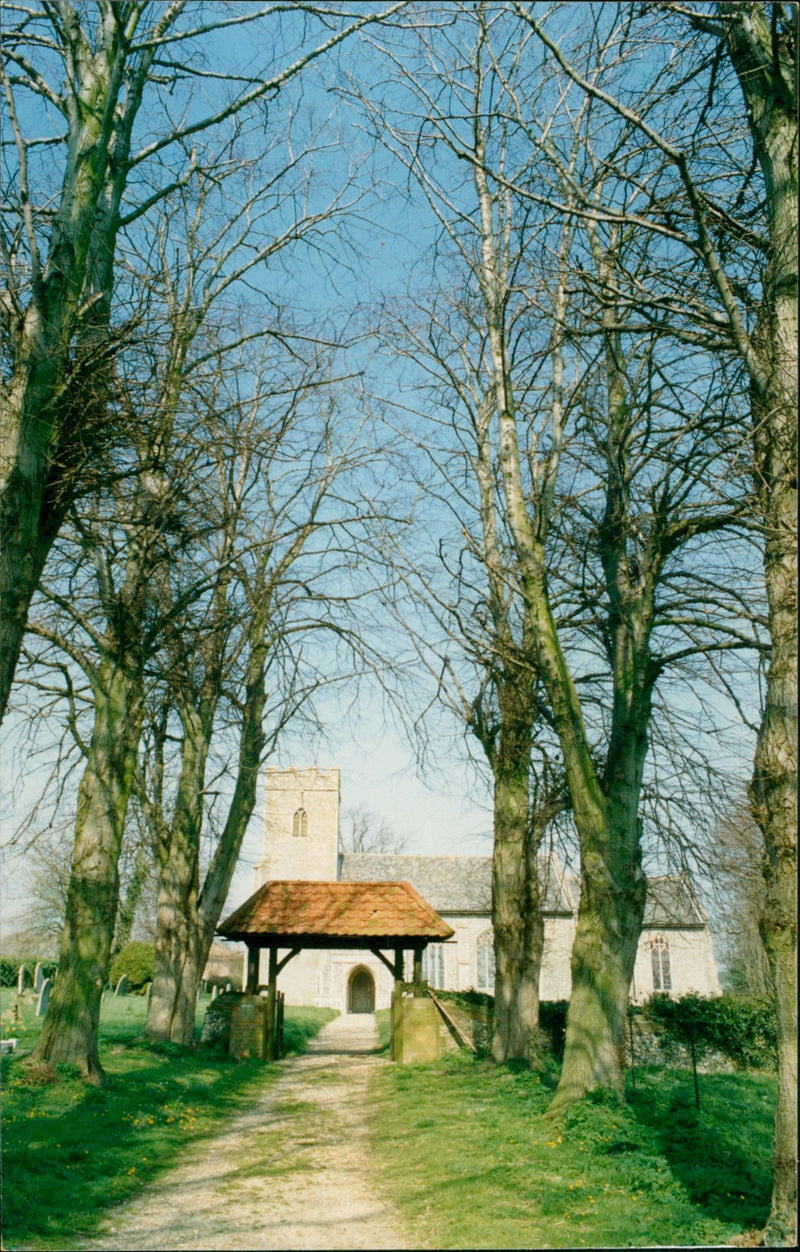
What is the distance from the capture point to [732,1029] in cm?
2286

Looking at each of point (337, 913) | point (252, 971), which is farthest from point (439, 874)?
point (252, 971)

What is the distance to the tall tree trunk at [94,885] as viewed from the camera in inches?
396

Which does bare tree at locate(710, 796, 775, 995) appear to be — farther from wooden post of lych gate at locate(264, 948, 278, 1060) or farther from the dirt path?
wooden post of lych gate at locate(264, 948, 278, 1060)

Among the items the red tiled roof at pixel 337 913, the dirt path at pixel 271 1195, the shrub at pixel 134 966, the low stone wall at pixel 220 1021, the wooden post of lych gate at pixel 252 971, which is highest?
the red tiled roof at pixel 337 913

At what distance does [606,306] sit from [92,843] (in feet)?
26.0

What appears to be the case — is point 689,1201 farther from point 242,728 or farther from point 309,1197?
point 242,728

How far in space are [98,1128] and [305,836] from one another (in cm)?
4185

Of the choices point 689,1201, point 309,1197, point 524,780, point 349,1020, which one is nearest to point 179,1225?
point 309,1197

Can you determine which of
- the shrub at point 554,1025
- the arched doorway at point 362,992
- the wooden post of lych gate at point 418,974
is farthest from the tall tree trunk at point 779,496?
the arched doorway at point 362,992

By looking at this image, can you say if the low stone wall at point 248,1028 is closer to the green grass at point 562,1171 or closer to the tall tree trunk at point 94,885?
the green grass at point 562,1171

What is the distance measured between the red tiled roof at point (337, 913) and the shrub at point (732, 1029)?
6.82 m

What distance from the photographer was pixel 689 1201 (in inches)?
254

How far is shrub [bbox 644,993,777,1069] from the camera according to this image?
22594mm

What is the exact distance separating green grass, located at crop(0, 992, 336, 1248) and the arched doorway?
33882mm
